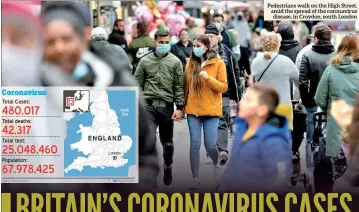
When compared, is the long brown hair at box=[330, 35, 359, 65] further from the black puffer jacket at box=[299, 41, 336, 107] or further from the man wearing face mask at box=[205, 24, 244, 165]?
the man wearing face mask at box=[205, 24, 244, 165]

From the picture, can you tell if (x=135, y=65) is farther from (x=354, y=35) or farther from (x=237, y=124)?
(x=354, y=35)

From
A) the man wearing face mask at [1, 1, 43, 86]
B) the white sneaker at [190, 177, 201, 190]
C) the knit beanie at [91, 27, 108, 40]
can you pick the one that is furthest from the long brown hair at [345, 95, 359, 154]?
the man wearing face mask at [1, 1, 43, 86]

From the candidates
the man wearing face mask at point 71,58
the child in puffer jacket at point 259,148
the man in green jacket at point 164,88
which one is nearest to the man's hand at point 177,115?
the man in green jacket at point 164,88

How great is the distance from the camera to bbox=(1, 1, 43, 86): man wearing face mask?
6777 mm

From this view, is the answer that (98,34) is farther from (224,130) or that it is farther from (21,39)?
(224,130)

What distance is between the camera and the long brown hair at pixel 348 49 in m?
6.95

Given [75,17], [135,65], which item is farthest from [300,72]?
[75,17]

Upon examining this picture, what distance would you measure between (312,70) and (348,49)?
34cm

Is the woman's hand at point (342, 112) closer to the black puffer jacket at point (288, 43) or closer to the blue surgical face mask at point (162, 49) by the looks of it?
the black puffer jacket at point (288, 43)

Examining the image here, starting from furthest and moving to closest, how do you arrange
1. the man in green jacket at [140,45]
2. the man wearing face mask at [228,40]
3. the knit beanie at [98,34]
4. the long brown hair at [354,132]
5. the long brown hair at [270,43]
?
the man wearing face mask at [228,40] < the man in green jacket at [140,45] < the long brown hair at [270,43] < the knit beanie at [98,34] < the long brown hair at [354,132]

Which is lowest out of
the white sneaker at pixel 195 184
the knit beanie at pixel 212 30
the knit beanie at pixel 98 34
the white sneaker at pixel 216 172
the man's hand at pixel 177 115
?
the white sneaker at pixel 195 184

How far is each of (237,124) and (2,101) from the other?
5.35 ft

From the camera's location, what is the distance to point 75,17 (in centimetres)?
681

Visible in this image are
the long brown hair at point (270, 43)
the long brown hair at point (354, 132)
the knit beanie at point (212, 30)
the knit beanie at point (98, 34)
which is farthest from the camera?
the knit beanie at point (212, 30)
